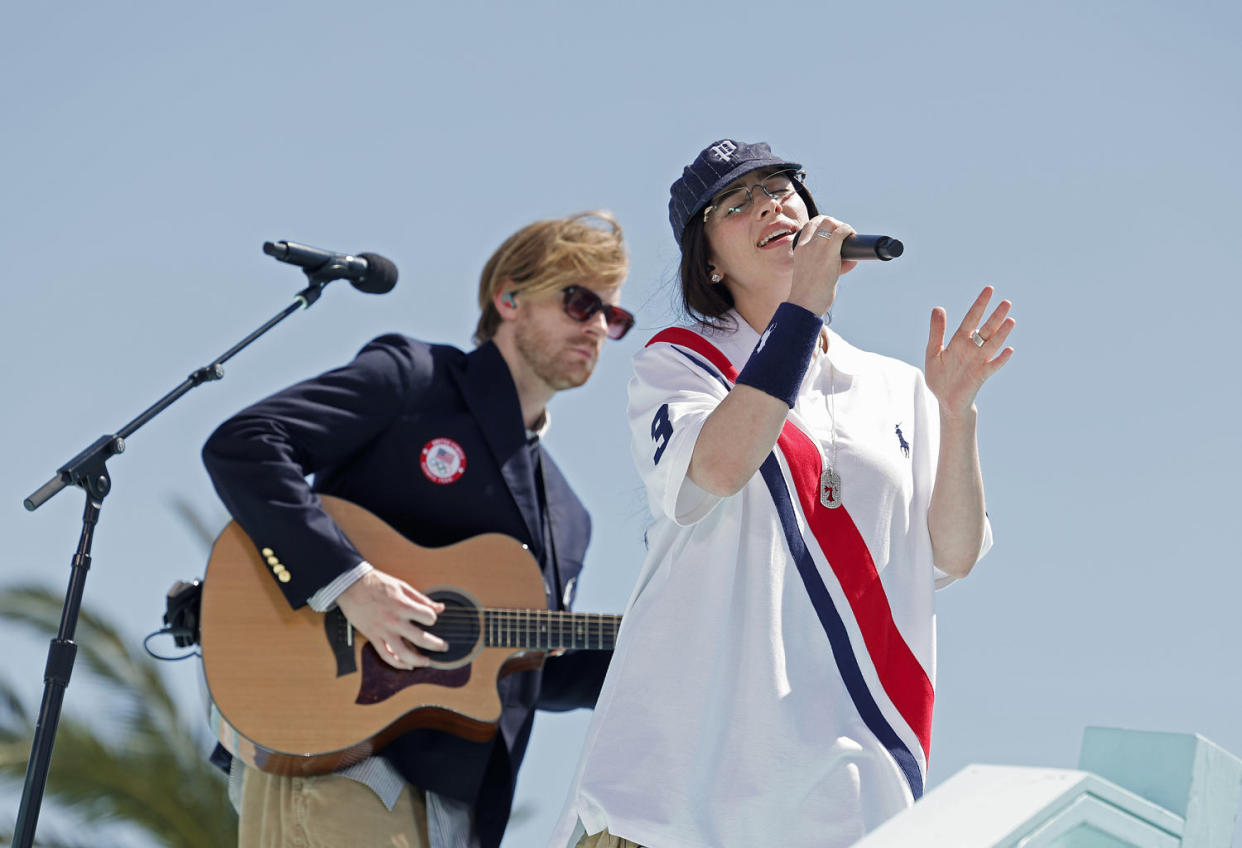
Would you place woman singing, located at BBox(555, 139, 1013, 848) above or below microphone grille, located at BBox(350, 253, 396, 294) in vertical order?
below

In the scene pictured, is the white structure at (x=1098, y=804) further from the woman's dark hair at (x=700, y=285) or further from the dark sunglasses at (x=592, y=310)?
the dark sunglasses at (x=592, y=310)

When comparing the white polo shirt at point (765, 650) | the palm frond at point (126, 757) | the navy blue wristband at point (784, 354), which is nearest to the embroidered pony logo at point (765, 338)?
the navy blue wristband at point (784, 354)

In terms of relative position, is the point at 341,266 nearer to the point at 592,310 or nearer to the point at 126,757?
the point at 592,310

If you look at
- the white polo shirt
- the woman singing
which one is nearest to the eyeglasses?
the woman singing

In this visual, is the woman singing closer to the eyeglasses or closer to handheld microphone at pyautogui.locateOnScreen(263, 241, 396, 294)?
the eyeglasses

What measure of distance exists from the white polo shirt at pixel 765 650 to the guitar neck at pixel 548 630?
4.57 feet

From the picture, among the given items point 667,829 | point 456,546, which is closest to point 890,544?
point 667,829

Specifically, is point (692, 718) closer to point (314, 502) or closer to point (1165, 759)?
point (1165, 759)

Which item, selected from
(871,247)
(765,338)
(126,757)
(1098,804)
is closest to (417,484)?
(765,338)

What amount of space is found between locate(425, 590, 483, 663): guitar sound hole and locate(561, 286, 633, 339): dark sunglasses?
1.05 m

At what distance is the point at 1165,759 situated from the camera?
1.61 meters

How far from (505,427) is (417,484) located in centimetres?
31

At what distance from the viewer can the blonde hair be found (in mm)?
4473

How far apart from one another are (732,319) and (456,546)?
4.88ft
